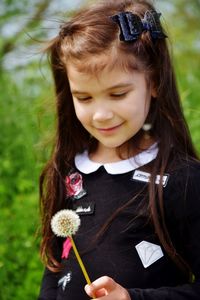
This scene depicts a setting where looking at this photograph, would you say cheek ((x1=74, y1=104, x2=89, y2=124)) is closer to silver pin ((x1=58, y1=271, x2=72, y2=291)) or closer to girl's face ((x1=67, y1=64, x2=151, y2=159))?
girl's face ((x1=67, y1=64, x2=151, y2=159))

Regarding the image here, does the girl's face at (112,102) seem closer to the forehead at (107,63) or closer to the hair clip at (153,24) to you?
the forehead at (107,63)

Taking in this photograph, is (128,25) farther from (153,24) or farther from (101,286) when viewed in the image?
(101,286)

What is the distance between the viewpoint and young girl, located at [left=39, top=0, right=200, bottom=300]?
2085mm

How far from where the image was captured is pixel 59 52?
2.33m

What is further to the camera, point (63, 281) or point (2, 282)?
point (2, 282)

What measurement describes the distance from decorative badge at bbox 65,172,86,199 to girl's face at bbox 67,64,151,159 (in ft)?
0.67

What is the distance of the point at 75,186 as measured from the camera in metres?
2.36

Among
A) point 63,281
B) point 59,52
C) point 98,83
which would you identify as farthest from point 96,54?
point 63,281

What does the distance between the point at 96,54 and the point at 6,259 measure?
1351 millimetres

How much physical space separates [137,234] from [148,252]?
6 centimetres

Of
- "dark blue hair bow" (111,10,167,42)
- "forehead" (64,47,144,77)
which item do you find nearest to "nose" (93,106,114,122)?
"forehead" (64,47,144,77)

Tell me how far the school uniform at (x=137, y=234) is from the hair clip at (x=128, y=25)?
358mm

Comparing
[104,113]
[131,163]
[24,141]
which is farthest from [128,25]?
[24,141]

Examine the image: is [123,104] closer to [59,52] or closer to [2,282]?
[59,52]
